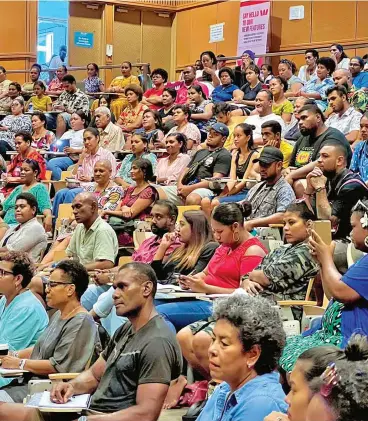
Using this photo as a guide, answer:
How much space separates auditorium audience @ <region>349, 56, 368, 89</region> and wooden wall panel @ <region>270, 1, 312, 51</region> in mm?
3599

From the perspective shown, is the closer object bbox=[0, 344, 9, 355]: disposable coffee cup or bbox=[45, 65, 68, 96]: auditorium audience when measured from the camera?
bbox=[0, 344, 9, 355]: disposable coffee cup

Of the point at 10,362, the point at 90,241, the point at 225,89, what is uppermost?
the point at 225,89

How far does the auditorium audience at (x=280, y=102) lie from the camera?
7.47 m

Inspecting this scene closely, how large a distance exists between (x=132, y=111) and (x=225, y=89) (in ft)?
3.84

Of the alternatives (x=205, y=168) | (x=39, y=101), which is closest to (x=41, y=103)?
(x=39, y=101)

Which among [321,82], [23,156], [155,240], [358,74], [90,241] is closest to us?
[155,240]

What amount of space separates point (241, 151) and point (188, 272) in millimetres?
1913

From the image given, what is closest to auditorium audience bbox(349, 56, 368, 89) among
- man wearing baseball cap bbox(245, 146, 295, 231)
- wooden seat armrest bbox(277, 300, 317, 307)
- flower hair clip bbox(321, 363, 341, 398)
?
man wearing baseball cap bbox(245, 146, 295, 231)

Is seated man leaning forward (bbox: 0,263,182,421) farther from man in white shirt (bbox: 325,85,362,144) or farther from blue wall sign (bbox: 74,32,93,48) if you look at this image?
blue wall sign (bbox: 74,32,93,48)

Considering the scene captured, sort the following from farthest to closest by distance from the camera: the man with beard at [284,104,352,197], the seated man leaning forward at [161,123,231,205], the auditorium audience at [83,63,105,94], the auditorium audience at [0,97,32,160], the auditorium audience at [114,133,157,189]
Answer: the auditorium audience at [83,63,105,94], the auditorium audience at [0,97,32,160], the auditorium audience at [114,133,157,189], the seated man leaning forward at [161,123,231,205], the man with beard at [284,104,352,197]

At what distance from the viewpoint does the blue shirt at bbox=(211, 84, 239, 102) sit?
945 cm

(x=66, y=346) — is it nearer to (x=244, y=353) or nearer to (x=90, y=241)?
(x=244, y=353)

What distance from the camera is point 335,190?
14.4ft

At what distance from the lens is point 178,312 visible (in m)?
3.99
